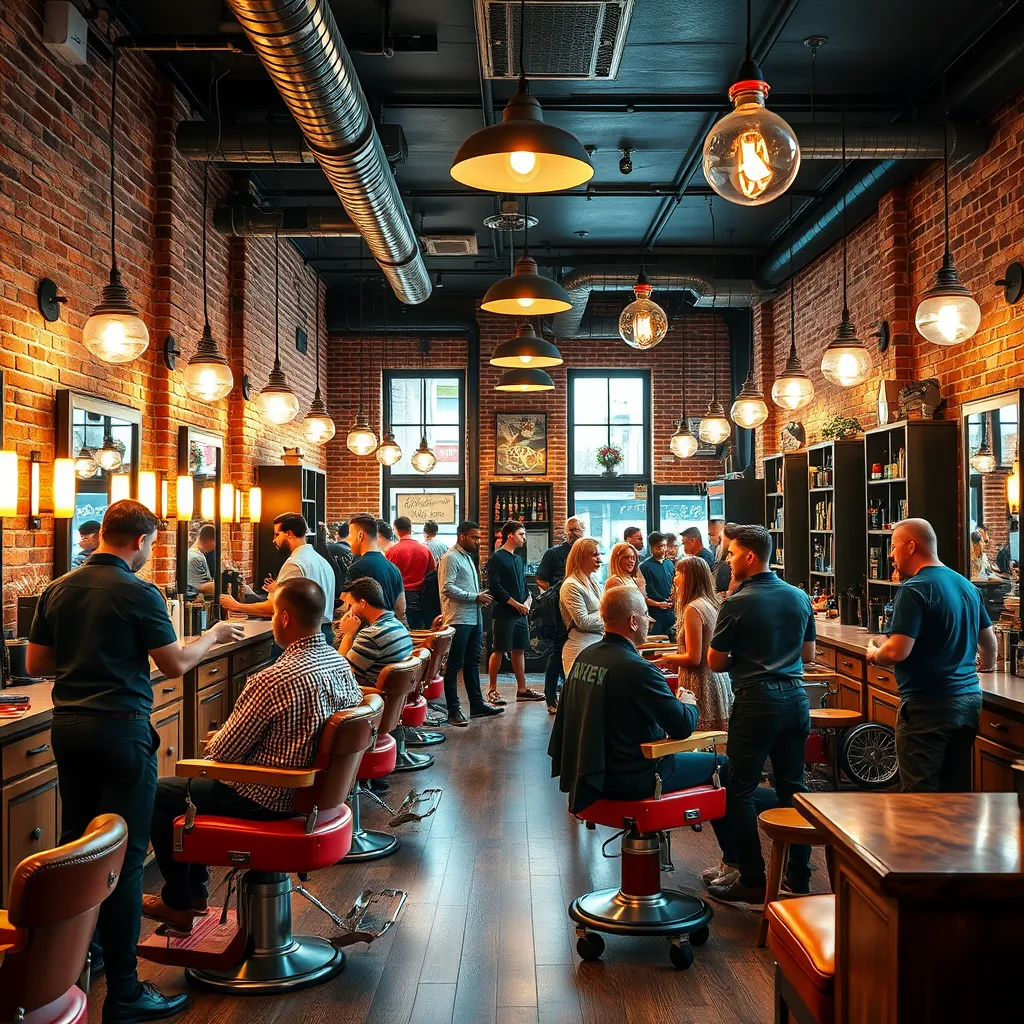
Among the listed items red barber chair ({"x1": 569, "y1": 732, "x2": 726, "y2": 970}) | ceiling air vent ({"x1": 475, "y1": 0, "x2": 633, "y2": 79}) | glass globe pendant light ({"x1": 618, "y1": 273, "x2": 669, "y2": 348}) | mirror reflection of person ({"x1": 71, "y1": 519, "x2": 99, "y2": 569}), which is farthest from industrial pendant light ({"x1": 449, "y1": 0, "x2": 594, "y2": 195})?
glass globe pendant light ({"x1": 618, "y1": 273, "x2": 669, "y2": 348})

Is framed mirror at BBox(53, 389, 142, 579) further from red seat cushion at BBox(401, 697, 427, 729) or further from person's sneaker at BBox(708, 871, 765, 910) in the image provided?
person's sneaker at BBox(708, 871, 765, 910)

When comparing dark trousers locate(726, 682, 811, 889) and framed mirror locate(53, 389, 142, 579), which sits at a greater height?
framed mirror locate(53, 389, 142, 579)

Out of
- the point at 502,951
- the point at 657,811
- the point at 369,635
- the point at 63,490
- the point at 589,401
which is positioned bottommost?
the point at 502,951

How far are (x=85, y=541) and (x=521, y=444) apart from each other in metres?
8.46

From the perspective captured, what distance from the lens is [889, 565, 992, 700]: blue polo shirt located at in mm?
4582

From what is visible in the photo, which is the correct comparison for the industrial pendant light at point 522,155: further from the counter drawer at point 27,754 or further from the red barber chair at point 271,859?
the counter drawer at point 27,754

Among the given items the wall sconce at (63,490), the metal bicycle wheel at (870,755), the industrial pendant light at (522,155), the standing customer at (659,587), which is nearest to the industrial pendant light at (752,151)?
the industrial pendant light at (522,155)

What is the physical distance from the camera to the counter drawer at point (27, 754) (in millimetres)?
3740

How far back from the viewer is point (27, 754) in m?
3.88

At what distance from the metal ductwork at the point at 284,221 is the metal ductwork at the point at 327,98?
0.83 m

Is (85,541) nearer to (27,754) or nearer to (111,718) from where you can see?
(27,754)

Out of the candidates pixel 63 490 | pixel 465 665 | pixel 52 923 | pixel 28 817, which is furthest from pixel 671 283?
pixel 52 923

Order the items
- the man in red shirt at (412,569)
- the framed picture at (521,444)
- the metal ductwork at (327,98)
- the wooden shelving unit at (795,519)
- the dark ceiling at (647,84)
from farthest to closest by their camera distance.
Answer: the framed picture at (521,444) → the wooden shelving unit at (795,519) → the man in red shirt at (412,569) → the dark ceiling at (647,84) → the metal ductwork at (327,98)

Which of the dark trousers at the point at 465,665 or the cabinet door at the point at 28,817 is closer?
the cabinet door at the point at 28,817
